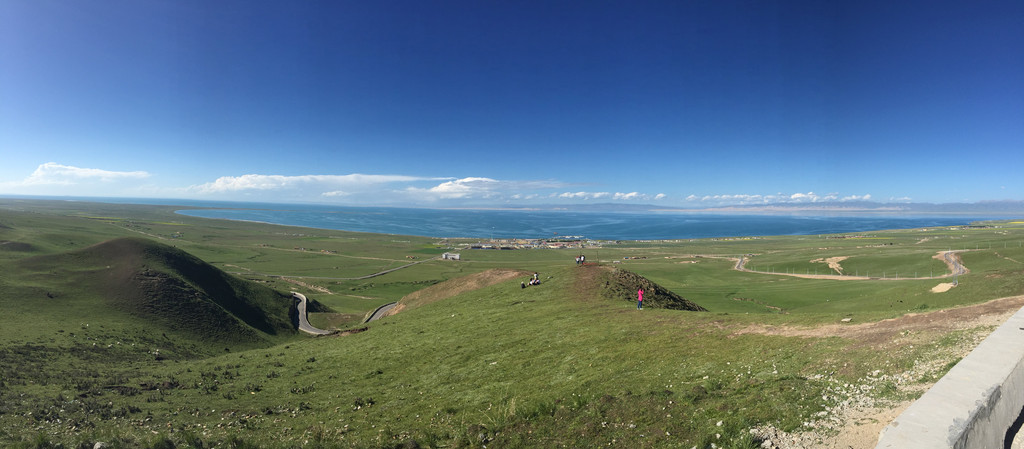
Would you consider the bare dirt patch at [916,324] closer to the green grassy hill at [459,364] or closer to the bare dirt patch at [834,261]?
the green grassy hill at [459,364]

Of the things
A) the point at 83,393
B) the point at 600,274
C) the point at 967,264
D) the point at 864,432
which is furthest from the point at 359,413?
the point at 967,264

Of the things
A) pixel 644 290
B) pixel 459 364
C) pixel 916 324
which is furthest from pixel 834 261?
pixel 459 364

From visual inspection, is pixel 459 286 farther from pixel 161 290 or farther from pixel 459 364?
pixel 161 290

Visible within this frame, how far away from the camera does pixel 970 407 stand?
6391mm

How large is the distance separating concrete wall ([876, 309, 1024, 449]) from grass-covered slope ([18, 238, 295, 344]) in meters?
46.4

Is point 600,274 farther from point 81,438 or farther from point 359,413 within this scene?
point 81,438

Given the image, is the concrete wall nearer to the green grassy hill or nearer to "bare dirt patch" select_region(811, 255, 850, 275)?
the green grassy hill

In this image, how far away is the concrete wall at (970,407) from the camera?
5.81 m

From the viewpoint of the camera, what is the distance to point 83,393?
711 inches

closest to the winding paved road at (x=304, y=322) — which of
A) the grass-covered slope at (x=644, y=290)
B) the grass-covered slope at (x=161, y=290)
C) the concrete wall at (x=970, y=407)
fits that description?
the grass-covered slope at (x=161, y=290)

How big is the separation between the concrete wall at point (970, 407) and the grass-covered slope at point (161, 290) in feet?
152

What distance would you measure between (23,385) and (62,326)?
1531 cm

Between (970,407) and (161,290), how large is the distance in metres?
56.1

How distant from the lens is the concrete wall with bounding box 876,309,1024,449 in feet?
19.1
